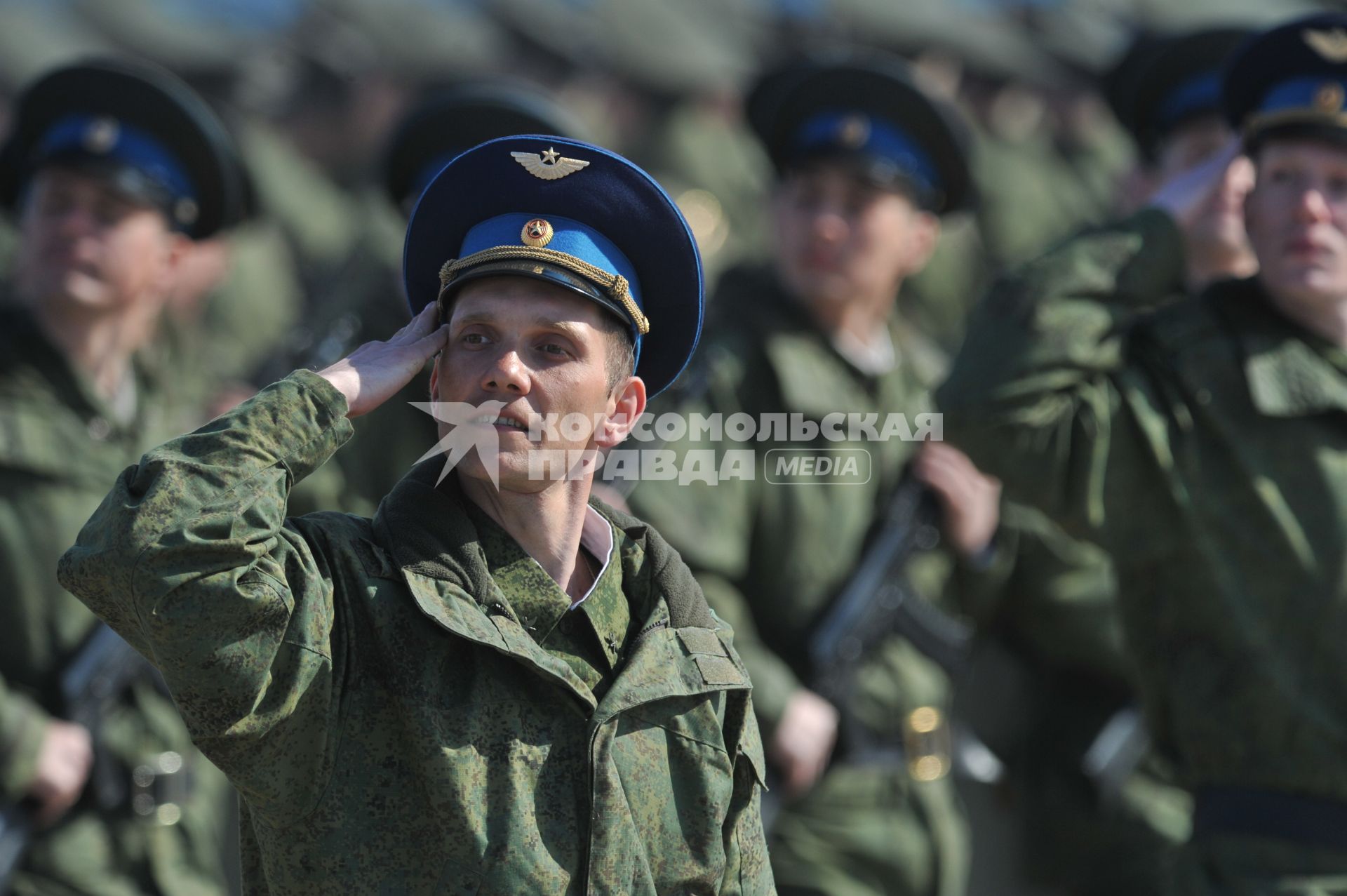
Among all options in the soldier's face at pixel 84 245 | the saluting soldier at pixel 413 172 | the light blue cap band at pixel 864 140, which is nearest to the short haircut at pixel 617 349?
the saluting soldier at pixel 413 172

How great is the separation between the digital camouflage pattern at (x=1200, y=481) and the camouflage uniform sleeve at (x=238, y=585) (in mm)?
2095

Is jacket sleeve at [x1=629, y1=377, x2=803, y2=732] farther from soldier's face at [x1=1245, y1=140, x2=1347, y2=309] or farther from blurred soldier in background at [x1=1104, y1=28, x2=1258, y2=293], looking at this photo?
soldier's face at [x1=1245, y1=140, x2=1347, y2=309]

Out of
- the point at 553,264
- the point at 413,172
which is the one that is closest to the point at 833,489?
the point at 413,172

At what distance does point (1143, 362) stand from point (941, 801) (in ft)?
5.75

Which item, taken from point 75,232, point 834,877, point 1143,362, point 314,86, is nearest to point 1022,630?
point 834,877

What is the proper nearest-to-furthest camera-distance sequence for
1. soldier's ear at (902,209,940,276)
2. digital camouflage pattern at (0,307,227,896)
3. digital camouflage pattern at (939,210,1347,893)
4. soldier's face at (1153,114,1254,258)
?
digital camouflage pattern at (939,210,1347,893) < soldier's face at (1153,114,1254,258) < digital camouflage pattern at (0,307,227,896) < soldier's ear at (902,209,940,276)

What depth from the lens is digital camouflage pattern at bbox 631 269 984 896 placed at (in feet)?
17.9

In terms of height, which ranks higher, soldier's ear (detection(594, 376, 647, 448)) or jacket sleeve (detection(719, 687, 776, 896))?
soldier's ear (detection(594, 376, 647, 448))

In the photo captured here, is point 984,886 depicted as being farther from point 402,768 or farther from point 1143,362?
A: point 402,768

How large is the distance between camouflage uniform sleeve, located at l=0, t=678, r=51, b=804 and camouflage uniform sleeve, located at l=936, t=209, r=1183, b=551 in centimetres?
240

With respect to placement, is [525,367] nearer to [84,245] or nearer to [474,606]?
[474,606]

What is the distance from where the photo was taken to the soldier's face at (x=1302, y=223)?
4.36 meters

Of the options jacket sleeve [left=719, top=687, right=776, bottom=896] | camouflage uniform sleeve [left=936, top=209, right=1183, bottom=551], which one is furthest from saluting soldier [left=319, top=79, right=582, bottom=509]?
jacket sleeve [left=719, top=687, right=776, bottom=896]

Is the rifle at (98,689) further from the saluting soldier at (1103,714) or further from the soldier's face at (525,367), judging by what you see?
the saluting soldier at (1103,714)
